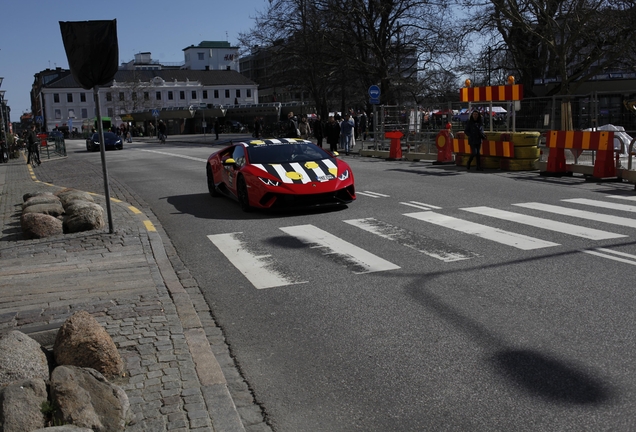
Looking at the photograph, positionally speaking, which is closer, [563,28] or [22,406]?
[22,406]

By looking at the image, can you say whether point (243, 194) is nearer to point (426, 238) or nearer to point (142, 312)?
point (426, 238)

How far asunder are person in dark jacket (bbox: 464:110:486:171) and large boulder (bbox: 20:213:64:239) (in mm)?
12341

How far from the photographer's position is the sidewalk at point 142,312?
4176 millimetres

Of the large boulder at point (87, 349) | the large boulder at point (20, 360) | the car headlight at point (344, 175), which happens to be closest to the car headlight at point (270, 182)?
the car headlight at point (344, 175)

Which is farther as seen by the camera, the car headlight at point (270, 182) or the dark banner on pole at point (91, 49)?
the car headlight at point (270, 182)

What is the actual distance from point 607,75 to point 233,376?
46.5m

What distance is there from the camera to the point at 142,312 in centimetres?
609

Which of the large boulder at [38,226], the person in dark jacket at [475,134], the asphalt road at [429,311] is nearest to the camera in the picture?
the asphalt road at [429,311]

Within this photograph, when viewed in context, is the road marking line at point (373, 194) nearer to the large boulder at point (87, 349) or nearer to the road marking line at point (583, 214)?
the road marking line at point (583, 214)

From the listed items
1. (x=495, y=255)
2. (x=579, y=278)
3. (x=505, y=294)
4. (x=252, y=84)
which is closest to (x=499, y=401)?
(x=505, y=294)

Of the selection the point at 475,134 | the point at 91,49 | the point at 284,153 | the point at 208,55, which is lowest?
the point at 284,153

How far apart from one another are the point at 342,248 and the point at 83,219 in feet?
13.7

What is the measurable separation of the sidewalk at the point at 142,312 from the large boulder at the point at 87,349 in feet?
0.44

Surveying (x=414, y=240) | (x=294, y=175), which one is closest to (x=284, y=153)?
(x=294, y=175)
